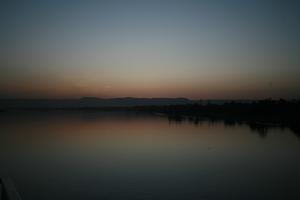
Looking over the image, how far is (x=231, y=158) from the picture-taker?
14.9 meters

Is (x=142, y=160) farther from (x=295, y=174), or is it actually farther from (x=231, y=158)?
(x=295, y=174)

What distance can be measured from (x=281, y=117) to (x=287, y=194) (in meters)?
33.5

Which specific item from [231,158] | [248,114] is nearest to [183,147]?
[231,158]

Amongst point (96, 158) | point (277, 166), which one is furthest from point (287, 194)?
point (96, 158)

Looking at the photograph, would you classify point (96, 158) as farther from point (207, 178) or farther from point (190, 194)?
point (190, 194)

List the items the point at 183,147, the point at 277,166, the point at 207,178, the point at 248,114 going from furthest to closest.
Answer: the point at 248,114 → the point at 183,147 → the point at 277,166 → the point at 207,178

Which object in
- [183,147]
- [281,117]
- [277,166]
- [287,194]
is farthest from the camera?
[281,117]

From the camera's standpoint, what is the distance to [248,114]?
1927 inches

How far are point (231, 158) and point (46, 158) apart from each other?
859 cm

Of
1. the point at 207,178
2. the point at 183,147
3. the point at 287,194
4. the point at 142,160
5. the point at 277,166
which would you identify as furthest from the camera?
the point at 183,147

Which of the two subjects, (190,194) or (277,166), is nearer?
(190,194)

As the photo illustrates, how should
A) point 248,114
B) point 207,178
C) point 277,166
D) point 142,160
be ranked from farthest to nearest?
point 248,114 < point 142,160 < point 277,166 < point 207,178

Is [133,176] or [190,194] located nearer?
[190,194]

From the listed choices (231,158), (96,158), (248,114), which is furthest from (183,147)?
(248,114)
